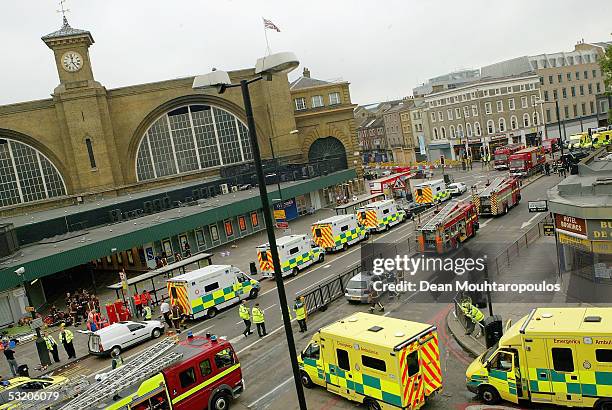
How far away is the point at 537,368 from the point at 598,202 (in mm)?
9271

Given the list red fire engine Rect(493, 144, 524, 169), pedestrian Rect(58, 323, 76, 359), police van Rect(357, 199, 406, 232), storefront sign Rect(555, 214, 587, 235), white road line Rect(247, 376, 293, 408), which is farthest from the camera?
red fire engine Rect(493, 144, 524, 169)

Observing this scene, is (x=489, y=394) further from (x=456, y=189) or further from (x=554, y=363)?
(x=456, y=189)

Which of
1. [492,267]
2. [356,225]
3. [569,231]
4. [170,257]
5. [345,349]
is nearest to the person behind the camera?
[345,349]

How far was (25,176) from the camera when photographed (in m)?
52.8

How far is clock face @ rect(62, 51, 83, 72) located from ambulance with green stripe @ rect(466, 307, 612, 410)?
50110 mm

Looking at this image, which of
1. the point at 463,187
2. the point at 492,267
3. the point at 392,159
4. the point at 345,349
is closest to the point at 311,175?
the point at 463,187

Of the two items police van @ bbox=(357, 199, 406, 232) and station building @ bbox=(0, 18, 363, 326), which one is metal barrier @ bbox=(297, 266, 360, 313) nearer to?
police van @ bbox=(357, 199, 406, 232)

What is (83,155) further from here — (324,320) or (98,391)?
(98,391)

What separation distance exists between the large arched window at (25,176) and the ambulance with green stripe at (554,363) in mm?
50808

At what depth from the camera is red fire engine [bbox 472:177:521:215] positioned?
118 feet

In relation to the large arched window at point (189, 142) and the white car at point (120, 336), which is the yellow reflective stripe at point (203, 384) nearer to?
the white car at point (120, 336)

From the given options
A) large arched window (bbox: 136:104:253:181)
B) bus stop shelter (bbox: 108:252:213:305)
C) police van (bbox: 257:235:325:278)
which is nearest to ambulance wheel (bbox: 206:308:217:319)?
bus stop shelter (bbox: 108:252:213:305)

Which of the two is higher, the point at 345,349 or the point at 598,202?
the point at 598,202

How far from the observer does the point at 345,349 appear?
13570mm
